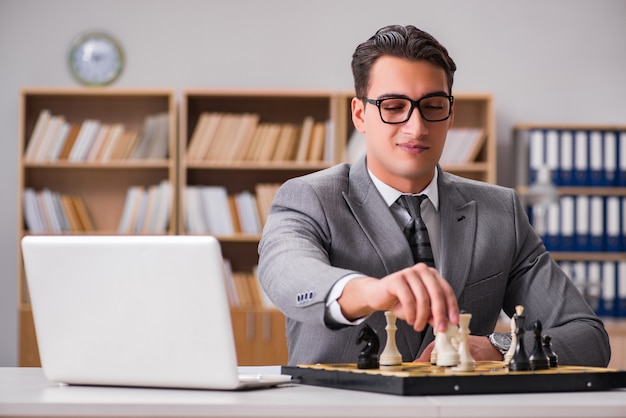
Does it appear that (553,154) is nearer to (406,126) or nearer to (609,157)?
(609,157)

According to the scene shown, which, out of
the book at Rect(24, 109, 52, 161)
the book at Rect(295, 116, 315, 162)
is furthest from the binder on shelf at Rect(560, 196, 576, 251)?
the book at Rect(24, 109, 52, 161)

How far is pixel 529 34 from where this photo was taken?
19.0ft

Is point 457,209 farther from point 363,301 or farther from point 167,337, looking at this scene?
point 167,337

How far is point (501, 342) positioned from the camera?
179cm

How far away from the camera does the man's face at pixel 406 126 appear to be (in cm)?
195

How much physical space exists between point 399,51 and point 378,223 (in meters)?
0.38

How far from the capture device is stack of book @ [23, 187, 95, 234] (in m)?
5.37

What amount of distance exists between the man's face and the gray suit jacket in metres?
0.11

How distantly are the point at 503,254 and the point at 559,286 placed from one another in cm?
14

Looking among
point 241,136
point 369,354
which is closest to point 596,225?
point 241,136

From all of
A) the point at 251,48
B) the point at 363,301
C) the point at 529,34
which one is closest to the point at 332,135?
the point at 251,48

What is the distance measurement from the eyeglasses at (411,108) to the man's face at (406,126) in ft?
0.04

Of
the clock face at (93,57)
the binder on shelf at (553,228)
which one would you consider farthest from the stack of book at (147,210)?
the binder on shelf at (553,228)

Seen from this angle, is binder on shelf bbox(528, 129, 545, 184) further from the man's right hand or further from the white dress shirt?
the man's right hand
